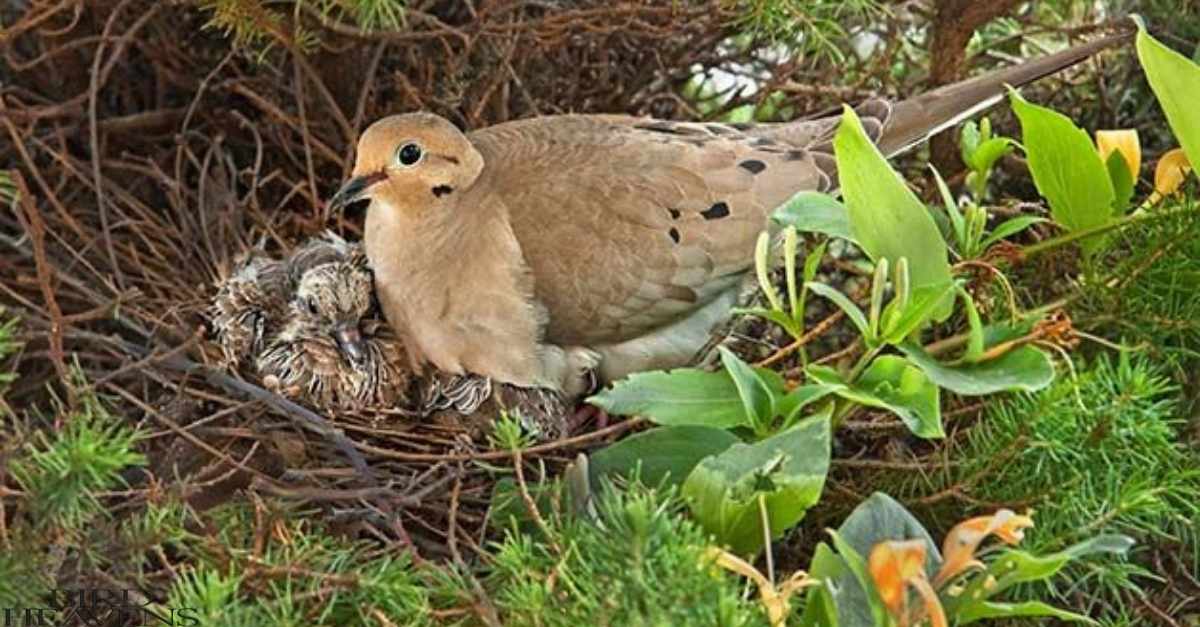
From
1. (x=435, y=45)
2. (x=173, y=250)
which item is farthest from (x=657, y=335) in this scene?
(x=173, y=250)

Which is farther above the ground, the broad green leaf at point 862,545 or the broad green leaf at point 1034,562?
the broad green leaf at point 1034,562

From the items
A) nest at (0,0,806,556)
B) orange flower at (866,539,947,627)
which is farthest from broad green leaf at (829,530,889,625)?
nest at (0,0,806,556)

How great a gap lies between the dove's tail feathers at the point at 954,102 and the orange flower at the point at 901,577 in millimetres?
682

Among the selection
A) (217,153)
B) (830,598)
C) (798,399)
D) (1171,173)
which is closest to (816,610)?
(830,598)

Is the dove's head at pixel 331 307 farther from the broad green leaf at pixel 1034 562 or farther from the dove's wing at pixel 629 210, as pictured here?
the broad green leaf at pixel 1034 562

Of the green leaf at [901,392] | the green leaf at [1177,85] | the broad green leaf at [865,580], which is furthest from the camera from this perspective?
the green leaf at [1177,85]

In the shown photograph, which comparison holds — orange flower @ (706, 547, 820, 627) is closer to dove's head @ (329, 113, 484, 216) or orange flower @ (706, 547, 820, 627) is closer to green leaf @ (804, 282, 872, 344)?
green leaf @ (804, 282, 872, 344)

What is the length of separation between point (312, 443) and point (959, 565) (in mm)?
592

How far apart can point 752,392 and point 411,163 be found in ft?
1.87

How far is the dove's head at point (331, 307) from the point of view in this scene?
1.64 meters

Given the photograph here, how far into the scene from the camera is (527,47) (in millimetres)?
1688

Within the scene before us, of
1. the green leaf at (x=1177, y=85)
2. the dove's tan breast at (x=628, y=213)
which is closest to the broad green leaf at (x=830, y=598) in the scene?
the green leaf at (x=1177, y=85)

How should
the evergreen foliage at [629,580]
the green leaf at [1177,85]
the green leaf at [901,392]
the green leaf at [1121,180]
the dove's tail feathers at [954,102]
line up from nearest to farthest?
1. the evergreen foliage at [629,580]
2. the green leaf at [901,392]
3. the green leaf at [1177,85]
4. the green leaf at [1121,180]
5. the dove's tail feathers at [954,102]

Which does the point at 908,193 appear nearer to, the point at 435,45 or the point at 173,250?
the point at 435,45
